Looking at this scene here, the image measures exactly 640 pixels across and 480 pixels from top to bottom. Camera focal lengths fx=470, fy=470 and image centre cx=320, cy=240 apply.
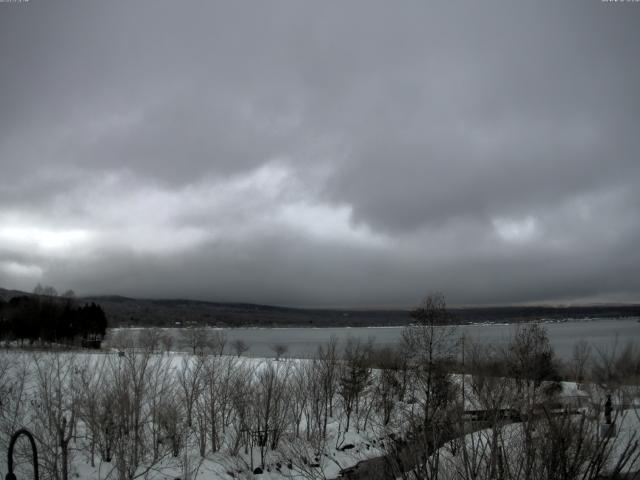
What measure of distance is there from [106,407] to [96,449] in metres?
4.43

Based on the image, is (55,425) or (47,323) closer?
(55,425)

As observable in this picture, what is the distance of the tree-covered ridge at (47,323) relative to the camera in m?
91.1

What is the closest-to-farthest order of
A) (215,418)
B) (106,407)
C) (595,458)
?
(595,458)
(106,407)
(215,418)

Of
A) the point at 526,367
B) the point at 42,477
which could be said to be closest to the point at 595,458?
the point at 42,477

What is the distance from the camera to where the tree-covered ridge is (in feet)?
299

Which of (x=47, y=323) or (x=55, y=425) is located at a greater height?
(x=55, y=425)

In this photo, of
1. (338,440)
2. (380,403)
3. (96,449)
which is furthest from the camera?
(380,403)

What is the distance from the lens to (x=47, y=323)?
3691 inches

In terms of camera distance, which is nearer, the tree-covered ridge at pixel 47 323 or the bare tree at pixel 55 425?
the bare tree at pixel 55 425

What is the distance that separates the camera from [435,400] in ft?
126

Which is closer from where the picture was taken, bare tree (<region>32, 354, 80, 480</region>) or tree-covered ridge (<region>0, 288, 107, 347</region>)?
bare tree (<region>32, 354, 80, 480</region>)

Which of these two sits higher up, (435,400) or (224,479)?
(435,400)

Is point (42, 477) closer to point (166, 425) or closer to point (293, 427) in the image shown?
point (166, 425)

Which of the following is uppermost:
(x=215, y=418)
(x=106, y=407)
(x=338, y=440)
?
(x=106, y=407)
